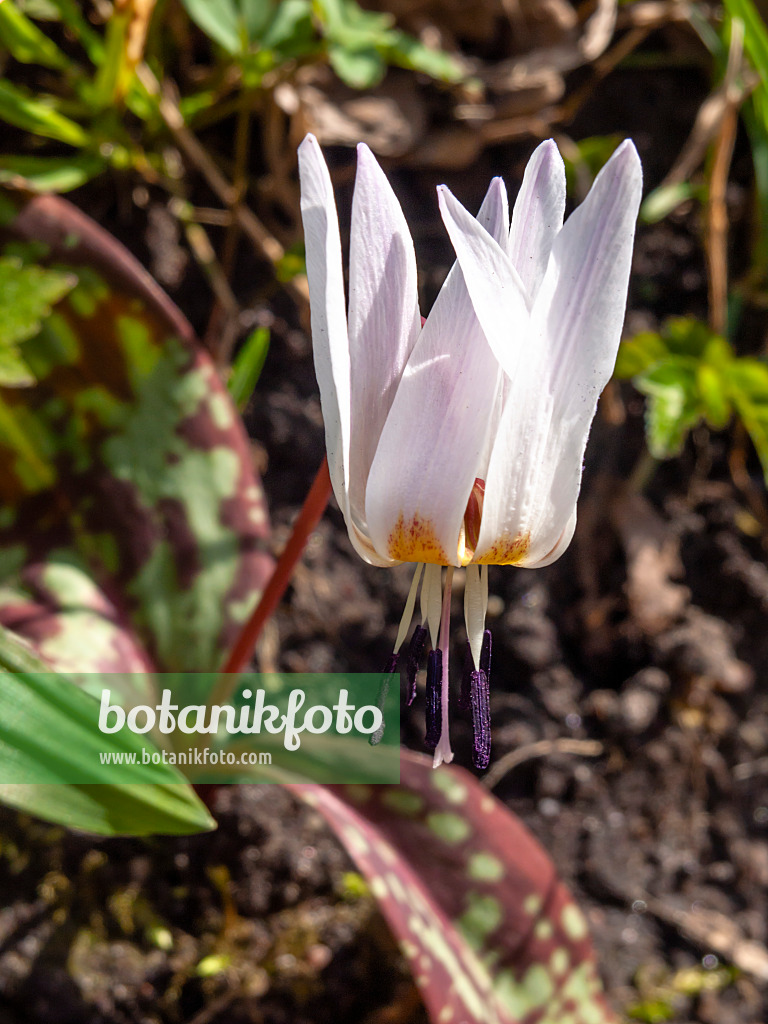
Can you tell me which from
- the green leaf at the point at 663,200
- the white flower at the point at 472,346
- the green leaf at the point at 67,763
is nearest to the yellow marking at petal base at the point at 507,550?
the white flower at the point at 472,346

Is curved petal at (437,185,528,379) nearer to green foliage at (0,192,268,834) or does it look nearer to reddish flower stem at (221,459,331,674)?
reddish flower stem at (221,459,331,674)

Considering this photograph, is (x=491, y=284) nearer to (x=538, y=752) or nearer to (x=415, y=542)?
(x=415, y=542)

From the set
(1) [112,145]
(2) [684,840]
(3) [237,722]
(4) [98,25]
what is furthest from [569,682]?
(4) [98,25]

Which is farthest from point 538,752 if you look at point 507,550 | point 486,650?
point 507,550

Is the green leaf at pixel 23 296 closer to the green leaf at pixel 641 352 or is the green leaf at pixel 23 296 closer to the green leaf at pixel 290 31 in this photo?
the green leaf at pixel 290 31

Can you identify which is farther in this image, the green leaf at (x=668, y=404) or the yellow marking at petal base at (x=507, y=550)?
the green leaf at (x=668, y=404)
